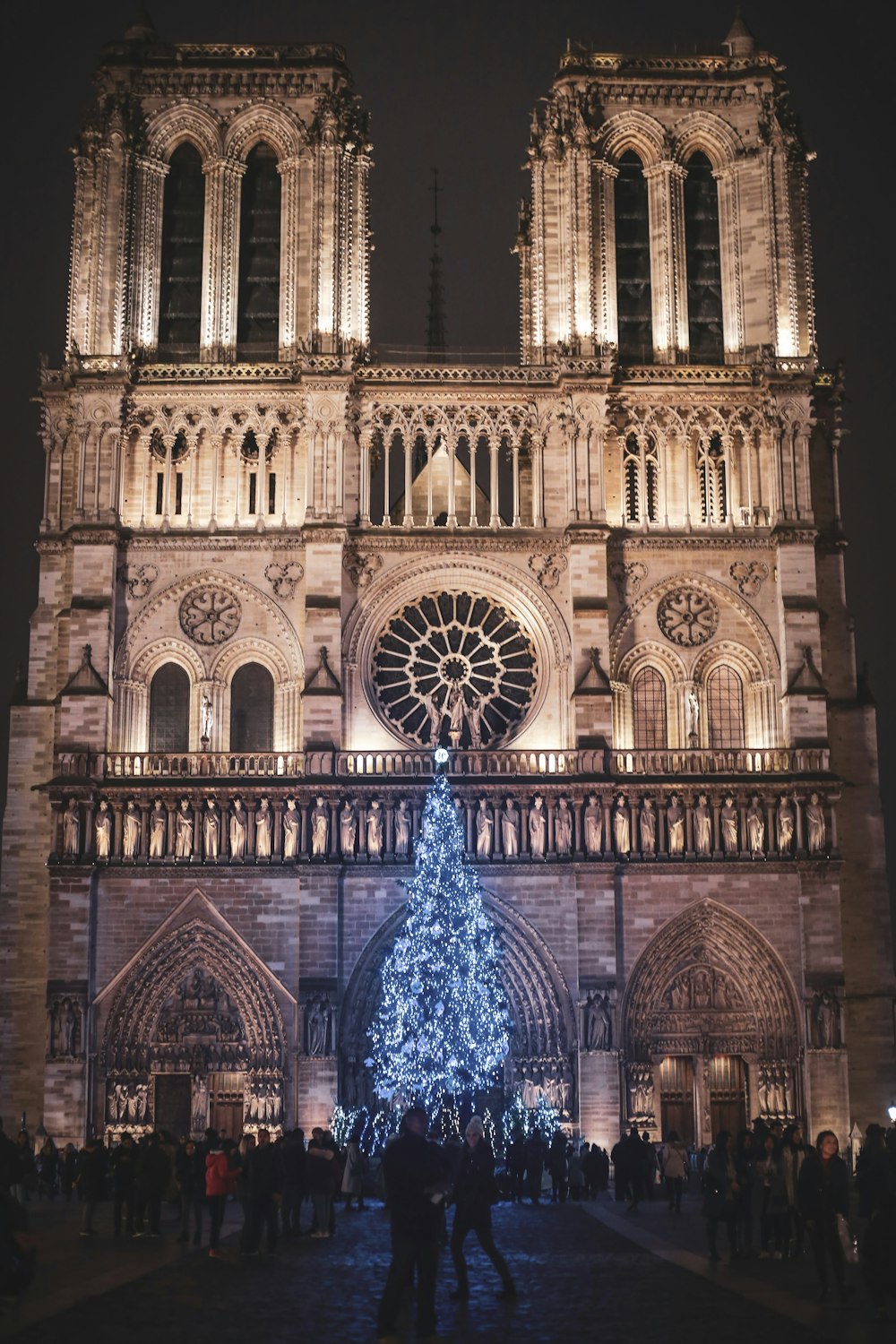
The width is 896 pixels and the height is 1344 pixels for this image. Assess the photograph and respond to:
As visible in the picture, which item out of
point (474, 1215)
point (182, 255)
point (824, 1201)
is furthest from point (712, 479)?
point (474, 1215)

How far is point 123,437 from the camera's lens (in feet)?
148

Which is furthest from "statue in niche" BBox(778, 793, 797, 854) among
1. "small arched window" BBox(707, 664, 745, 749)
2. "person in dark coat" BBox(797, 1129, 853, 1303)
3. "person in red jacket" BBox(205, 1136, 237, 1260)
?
"person in dark coat" BBox(797, 1129, 853, 1303)

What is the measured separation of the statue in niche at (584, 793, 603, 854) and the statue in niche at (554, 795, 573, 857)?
14.5 inches

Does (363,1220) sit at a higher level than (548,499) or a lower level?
lower

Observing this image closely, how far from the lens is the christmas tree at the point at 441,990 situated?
35.3 metres

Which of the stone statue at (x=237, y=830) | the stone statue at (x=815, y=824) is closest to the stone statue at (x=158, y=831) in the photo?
the stone statue at (x=237, y=830)

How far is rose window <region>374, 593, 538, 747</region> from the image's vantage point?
44.3 m

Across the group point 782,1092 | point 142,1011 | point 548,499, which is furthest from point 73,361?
point 782,1092

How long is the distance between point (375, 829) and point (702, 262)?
17.7 meters

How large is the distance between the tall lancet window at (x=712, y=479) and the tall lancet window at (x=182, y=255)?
13.1 m

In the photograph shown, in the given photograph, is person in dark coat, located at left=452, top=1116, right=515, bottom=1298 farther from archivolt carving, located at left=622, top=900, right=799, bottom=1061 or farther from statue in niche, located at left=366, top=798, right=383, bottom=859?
archivolt carving, located at left=622, top=900, right=799, bottom=1061

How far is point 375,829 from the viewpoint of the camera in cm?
4209

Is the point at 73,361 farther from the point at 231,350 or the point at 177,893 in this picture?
the point at 177,893

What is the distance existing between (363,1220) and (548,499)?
68.0ft
